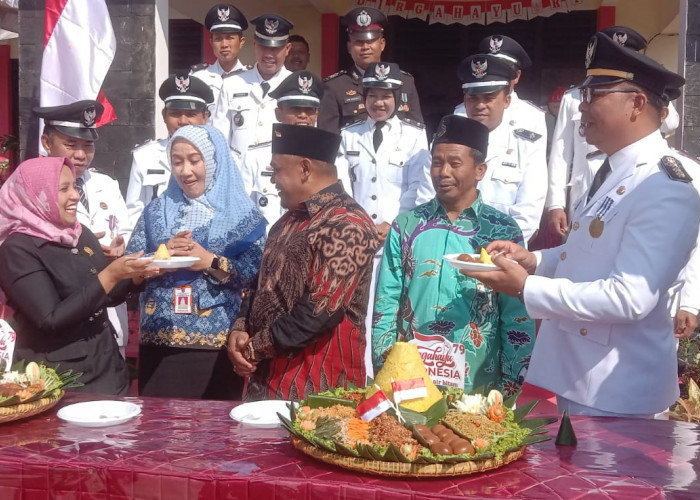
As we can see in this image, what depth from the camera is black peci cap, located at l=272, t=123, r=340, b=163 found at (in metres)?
2.87

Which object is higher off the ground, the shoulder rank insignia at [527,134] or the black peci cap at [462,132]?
the shoulder rank insignia at [527,134]

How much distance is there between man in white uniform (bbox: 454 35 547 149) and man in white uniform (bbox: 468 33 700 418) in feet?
7.56

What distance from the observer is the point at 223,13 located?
5.92 m

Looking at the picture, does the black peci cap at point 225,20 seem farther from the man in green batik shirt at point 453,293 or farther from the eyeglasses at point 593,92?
the eyeglasses at point 593,92

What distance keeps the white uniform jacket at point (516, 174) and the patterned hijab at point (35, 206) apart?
254 centimetres

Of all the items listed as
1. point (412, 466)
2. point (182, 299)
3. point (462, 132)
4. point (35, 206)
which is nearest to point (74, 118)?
point (35, 206)

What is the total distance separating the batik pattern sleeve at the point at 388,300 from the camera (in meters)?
3.12

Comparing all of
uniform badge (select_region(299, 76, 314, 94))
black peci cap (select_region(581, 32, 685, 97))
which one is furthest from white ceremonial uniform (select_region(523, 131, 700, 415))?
uniform badge (select_region(299, 76, 314, 94))

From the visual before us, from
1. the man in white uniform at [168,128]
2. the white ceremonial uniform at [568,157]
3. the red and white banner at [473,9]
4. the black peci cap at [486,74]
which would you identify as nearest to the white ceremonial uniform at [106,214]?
the man in white uniform at [168,128]

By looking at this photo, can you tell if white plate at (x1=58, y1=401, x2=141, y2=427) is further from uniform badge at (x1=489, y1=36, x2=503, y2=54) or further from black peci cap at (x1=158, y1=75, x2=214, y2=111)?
uniform badge at (x1=489, y1=36, x2=503, y2=54)

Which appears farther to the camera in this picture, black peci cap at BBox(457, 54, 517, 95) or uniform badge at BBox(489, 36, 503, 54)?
uniform badge at BBox(489, 36, 503, 54)

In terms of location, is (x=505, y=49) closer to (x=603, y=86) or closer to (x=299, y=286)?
(x=603, y=86)

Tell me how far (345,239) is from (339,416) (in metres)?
0.85

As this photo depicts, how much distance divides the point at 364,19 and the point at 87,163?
240cm
